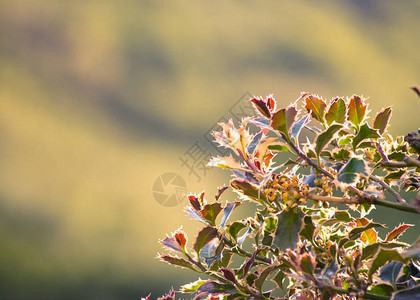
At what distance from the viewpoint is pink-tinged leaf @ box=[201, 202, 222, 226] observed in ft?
1.63

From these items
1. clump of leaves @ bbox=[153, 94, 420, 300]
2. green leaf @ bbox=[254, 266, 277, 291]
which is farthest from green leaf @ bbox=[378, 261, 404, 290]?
green leaf @ bbox=[254, 266, 277, 291]

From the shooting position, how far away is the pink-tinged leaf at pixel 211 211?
0.50 m

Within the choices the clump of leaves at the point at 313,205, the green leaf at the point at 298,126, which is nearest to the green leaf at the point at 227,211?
the clump of leaves at the point at 313,205

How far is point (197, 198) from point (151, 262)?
75.4 inches

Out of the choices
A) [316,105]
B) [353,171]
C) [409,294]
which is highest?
[316,105]

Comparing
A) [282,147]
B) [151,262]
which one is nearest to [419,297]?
[282,147]

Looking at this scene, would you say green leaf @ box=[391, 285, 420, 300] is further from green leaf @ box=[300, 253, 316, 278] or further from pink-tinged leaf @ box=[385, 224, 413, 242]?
pink-tinged leaf @ box=[385, 224, 413, 242]

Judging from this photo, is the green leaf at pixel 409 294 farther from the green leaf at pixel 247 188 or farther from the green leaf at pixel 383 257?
the green leaf at pixel 247 188

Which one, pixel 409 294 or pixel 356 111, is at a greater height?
pixel 356 111

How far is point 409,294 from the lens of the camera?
332 mm

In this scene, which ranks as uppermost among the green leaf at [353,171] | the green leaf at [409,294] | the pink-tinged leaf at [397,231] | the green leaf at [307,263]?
the green leaf at [353,171]

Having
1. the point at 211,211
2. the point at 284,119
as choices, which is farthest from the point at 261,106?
the point at 211,211

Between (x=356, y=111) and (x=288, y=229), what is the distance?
15 centimetres

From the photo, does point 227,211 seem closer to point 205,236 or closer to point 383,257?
point 205,236
